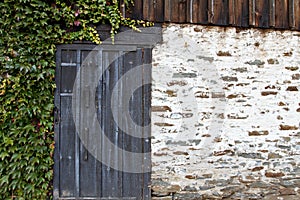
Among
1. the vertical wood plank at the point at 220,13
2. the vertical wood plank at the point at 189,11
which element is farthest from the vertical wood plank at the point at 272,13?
the vertical wood plank at the point at 189,11

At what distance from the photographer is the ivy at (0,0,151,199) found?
3.81 m

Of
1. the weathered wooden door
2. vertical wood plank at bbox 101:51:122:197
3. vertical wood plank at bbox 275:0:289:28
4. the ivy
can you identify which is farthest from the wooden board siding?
the ivy

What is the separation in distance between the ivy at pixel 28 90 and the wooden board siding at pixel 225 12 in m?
0.84

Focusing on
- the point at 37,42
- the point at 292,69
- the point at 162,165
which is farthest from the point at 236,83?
the point at 37,42

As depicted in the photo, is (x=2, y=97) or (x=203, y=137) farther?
(x=203, y=137)

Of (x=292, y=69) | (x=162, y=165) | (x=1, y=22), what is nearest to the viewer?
(x=1, y=22)

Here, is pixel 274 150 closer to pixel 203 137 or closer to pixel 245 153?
pixel 245 153

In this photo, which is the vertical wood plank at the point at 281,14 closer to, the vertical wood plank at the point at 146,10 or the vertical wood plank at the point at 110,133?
the vertical wood plank at the point at 146,10

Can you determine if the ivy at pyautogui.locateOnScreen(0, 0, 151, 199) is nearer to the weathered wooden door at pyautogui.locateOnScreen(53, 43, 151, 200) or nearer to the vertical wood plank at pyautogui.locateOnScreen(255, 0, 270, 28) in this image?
the weathered wooden door at pyautogui.locateOnScreen(53, 43, 151, 200)

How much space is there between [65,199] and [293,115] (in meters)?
3.09

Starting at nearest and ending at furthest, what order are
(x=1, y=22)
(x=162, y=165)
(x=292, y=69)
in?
(x=1, y=22) → (x=162, y=165) → (x=292, y=69)

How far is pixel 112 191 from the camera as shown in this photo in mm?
4004

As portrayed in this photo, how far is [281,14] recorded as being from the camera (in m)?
4.39

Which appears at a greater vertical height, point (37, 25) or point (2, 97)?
point (37, 25)
